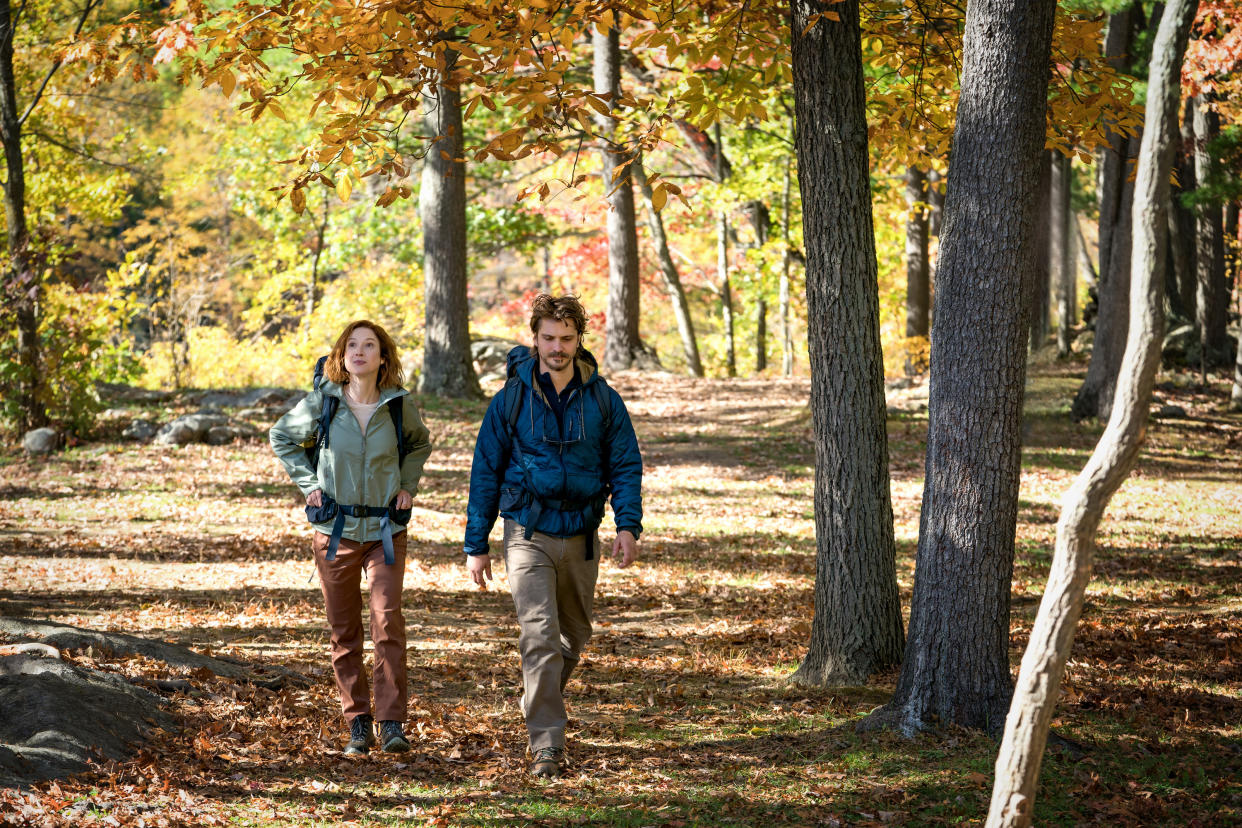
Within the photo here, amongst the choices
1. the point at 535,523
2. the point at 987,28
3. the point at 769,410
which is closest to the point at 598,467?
the point at 535,523

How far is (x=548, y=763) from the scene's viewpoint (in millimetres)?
4887

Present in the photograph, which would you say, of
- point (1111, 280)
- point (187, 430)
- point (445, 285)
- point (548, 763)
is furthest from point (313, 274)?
point (548, 763)

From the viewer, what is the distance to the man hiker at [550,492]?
491 centimetres

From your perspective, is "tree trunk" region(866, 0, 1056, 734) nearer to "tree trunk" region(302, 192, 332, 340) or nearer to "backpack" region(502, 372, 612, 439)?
"backpack" region(502, 372, 612, 439)

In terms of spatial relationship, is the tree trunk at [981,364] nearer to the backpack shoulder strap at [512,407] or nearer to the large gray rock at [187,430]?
the backpack shoulder strap at [512,407]

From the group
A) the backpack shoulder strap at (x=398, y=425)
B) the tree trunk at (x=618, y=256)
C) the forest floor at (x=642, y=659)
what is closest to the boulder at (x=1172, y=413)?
the forest floor at (x=642, y=659)

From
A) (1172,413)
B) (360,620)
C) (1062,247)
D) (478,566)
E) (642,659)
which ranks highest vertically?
(1062,247)

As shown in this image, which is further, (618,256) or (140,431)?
(618,256)

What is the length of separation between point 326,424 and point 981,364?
3.06 m

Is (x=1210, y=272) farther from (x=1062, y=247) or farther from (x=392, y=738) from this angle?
(x=392, y=738)

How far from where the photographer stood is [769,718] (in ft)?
18.9

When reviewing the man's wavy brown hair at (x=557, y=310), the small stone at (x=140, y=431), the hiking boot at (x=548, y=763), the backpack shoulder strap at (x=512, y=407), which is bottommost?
the hiking boot at (x=548, y=763)

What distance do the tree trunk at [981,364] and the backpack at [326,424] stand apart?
2523 millimetres

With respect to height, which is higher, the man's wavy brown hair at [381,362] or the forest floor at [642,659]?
the man's wavy brown hair at [381,362]
